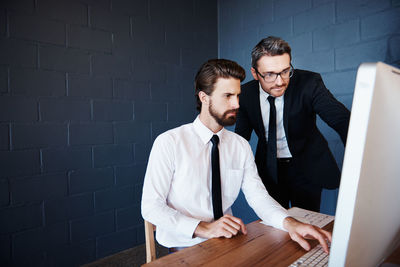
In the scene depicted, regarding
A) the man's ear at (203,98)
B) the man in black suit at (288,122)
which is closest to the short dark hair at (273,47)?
the man in black suit at (288,122)

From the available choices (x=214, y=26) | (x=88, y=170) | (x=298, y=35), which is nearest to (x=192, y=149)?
(x=88, y=170)

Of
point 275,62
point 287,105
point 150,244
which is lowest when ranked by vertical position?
point 150,244

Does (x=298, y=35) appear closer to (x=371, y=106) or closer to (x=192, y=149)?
(x=192, y=149)

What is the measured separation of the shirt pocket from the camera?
1.45 meters

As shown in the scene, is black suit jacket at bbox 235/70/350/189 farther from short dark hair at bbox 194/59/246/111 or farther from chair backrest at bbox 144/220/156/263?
chair backrest at bbox 144/220/156/263

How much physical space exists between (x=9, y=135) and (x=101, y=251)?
1279 mm

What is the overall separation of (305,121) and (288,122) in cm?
12

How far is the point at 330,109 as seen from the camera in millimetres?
1579

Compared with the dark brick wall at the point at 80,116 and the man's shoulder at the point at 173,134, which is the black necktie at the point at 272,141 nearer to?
the man's shoulder at the point at 173,134

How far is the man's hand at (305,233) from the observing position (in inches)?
35.0

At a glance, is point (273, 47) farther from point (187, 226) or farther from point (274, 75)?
point (187, 226)

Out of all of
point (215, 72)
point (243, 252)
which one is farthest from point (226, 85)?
point (243, 252)

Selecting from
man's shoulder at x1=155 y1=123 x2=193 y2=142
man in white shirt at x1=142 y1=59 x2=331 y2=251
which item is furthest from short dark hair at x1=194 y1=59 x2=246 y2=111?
man's shoulder at x1=155 y1=123 x2=193 y2=142

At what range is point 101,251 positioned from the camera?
2.53 meters
